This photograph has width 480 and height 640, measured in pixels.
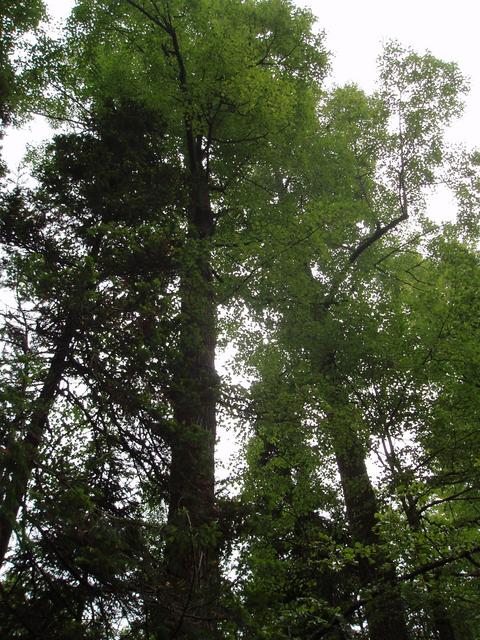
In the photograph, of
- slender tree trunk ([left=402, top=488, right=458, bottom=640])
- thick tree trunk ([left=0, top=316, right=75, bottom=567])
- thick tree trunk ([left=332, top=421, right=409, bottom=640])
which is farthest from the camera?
thick tree trunk ([left=332, top=421, right=409, bottom=640])

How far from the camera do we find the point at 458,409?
709 cm

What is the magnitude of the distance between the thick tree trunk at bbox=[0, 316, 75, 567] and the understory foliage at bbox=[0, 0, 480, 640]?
0.02m

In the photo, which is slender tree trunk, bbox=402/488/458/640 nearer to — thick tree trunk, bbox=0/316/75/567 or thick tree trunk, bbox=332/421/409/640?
thick tree trunk, bbox=332/421/409/640

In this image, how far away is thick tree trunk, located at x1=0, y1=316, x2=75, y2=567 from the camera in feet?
8.82

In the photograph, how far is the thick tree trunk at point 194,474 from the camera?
3.34 m

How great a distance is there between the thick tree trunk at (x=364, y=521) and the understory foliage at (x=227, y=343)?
0.05 metres

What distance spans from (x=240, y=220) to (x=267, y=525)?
577cm

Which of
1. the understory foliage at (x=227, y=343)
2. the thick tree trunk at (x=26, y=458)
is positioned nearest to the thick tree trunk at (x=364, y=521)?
the understory foliage at (x=227, y=343)

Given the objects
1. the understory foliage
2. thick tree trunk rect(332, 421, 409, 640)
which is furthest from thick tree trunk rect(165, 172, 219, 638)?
thick tree trunk rect(332, 421, 409, 640)

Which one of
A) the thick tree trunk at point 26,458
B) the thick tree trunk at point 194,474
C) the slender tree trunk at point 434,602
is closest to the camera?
the thick tree trunk at point 26,458

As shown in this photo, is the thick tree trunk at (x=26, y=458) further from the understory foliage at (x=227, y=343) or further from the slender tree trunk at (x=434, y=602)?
the slender tree trunk at (x=434, y=602)

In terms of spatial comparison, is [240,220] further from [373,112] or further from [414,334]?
[373,112]

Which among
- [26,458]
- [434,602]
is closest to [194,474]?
[26,458]

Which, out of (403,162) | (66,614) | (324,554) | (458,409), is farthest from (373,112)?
(66,614)
